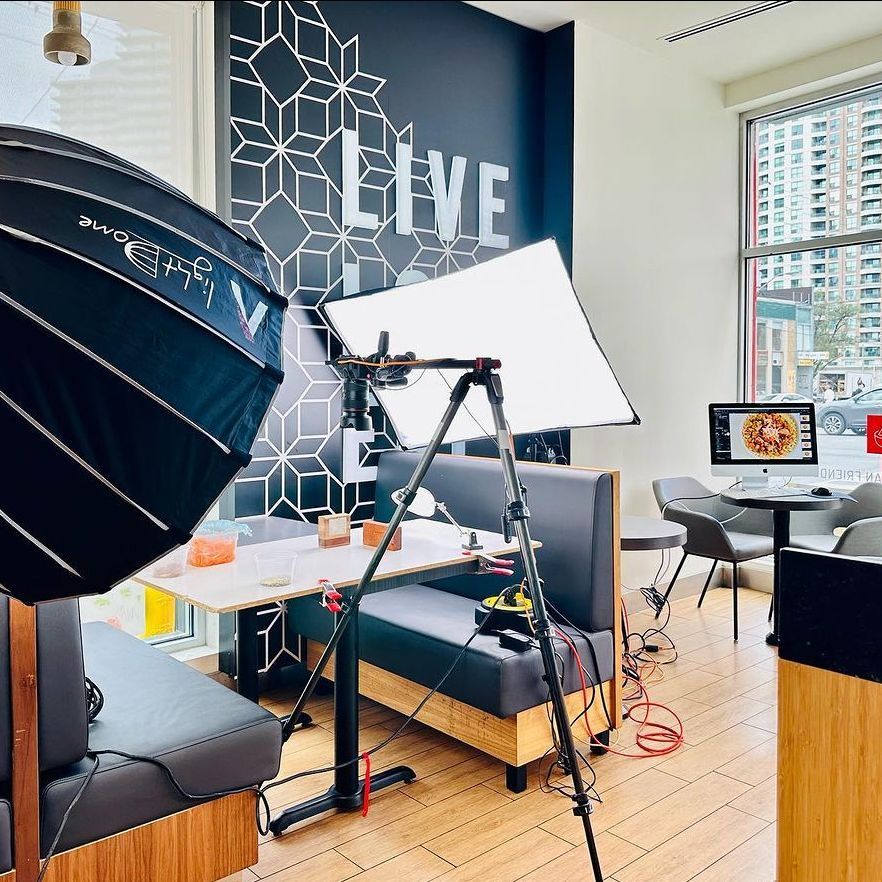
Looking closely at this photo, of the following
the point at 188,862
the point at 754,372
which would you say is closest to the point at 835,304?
the point at 754,372

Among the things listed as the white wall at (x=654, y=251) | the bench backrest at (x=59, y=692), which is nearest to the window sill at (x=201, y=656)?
the bench backrest at (x=59, y=692)

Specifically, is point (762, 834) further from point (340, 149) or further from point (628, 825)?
point (340, 149)

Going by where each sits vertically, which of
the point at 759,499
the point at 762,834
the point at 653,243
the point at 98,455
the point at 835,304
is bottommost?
the point at 762,834

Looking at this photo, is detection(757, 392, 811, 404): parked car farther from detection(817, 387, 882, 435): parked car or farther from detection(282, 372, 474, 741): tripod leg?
detection(282, 372, 474, 741): tripod leg

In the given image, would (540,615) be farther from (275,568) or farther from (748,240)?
(748,240)

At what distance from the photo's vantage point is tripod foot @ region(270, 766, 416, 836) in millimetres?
2246

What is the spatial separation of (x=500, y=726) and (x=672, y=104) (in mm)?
3890

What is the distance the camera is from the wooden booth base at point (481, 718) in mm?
2463

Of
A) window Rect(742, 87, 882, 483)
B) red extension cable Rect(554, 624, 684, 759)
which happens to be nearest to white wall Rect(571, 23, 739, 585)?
window Rect(742, 87, 882, 483)

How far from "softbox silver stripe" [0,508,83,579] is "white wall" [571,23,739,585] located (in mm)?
3686

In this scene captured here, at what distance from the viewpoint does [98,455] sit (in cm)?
73

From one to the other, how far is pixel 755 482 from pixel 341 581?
2.92 m

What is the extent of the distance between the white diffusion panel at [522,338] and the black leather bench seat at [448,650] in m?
0.66

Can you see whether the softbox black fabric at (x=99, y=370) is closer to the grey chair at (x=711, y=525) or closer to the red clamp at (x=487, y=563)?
the red clamp at (x=487, y=563)
